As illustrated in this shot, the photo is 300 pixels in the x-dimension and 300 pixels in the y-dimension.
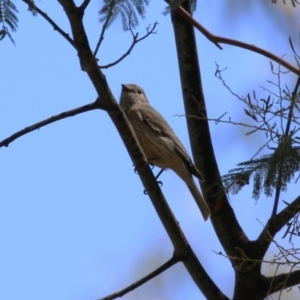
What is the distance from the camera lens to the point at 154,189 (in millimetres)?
4809

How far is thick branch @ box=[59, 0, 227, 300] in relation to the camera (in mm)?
4125

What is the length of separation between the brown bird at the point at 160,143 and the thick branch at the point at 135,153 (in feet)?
4.82

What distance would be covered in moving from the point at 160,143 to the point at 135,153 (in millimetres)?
2602

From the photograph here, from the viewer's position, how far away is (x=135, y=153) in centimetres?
474

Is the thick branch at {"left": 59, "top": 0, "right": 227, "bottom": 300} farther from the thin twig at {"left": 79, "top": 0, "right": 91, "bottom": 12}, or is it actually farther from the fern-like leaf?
the fern-like leaf

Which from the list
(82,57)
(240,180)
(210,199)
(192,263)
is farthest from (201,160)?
(82,57)

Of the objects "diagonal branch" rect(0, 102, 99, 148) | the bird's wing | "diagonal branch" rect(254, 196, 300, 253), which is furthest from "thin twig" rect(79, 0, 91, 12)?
the bird's wing

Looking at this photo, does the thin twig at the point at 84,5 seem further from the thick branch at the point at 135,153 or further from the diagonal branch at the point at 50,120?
the diagonal branch at the point at 50,120

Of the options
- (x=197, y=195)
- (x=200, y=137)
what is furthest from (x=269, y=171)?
(x=197, y=195)

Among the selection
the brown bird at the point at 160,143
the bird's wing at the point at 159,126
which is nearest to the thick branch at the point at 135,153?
the brown bird at the point at 160,143

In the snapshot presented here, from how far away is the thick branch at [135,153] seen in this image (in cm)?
412

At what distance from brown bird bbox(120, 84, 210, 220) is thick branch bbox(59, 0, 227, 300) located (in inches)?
57.8

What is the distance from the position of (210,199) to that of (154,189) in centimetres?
98

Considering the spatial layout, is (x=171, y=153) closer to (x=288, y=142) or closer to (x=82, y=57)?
(x=82, y=57)
